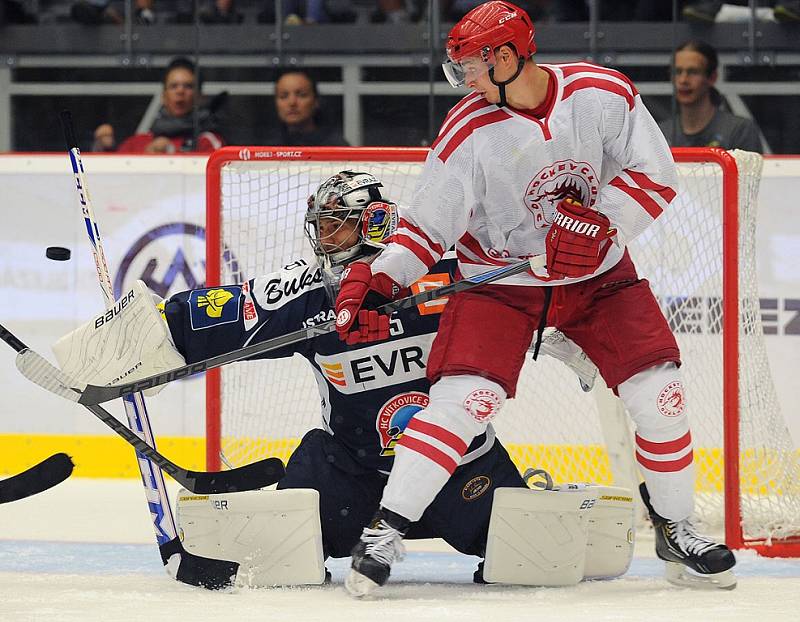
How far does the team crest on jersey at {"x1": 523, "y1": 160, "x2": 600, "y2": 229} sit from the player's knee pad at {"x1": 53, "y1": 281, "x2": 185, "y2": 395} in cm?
70

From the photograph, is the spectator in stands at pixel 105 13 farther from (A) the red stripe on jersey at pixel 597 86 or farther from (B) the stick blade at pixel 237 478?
(A) the red stripe on jersey at pixel 597 86

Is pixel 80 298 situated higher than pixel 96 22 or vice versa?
pixel 96 22

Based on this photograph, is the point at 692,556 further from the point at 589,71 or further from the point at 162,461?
the point at 162,461

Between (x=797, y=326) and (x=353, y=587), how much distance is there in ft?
6.44

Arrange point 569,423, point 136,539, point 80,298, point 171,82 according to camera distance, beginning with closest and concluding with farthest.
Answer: point 136,539 → point 569,423 → point 80,298 → point 171,82

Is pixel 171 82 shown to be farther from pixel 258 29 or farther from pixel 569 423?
pixel 569 423

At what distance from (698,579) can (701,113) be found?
1.95 m

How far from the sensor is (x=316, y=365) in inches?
102

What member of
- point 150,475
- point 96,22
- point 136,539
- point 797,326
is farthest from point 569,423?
point 96,22

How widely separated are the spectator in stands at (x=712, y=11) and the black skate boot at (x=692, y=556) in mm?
2139

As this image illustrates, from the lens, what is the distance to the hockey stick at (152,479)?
2434mm

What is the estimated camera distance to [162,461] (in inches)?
98.9

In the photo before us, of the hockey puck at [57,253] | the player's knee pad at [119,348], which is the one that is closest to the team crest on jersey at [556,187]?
the player's knee pad at [119,348]

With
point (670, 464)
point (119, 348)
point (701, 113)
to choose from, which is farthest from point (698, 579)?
point (701, 113)
